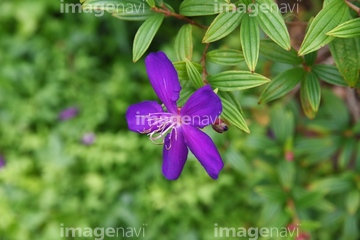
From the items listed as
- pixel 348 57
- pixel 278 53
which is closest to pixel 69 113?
pixel 278 53

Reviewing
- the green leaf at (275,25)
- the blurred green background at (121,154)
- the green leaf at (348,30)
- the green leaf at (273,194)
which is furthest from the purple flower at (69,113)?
the green leaf at (348,30)

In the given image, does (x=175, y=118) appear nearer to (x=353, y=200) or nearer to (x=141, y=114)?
(x=141, y=114)

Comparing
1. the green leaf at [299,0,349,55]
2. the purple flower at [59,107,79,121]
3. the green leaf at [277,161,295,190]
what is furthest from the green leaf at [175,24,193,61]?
the purple flower at [59,107,79,121]

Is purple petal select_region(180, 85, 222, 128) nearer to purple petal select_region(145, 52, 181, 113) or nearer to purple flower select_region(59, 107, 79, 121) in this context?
purple petal select_region(145, 52, 181, 113)

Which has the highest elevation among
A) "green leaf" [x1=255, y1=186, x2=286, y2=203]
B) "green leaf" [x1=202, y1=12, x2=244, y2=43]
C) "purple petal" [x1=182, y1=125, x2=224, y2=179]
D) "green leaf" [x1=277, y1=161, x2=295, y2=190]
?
"green leaf" [x1=202, y1=12, x2=244, y2=43]

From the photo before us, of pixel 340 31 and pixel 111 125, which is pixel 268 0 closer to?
pixel 340 31

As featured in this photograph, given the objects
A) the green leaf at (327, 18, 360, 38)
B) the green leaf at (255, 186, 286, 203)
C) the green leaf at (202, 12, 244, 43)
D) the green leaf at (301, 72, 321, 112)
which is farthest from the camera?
the green leaf at (255, 186, 286, 203)
